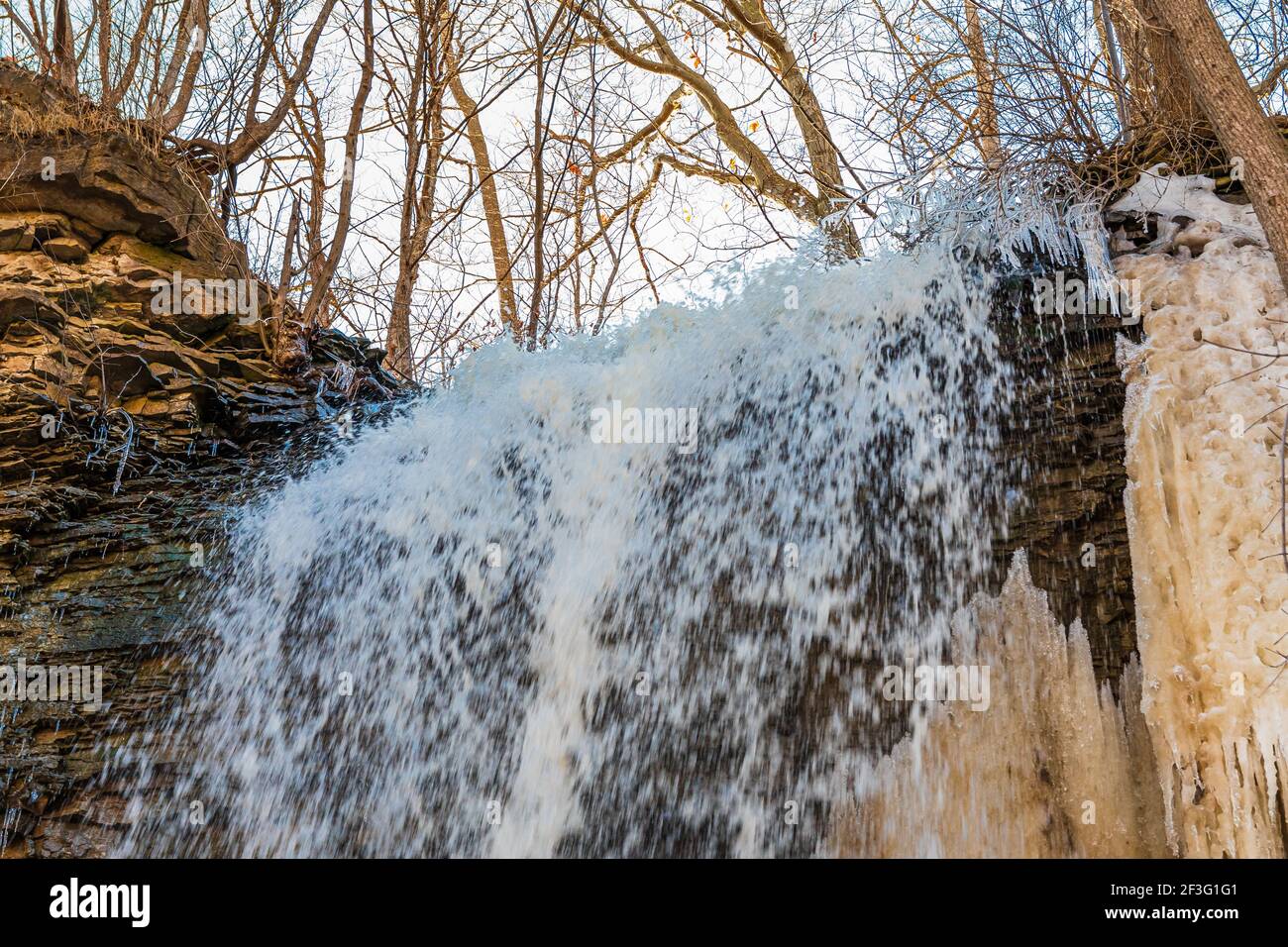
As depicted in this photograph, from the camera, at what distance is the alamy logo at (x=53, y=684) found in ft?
10.8

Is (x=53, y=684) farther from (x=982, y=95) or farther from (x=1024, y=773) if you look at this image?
(x=982, y=95)

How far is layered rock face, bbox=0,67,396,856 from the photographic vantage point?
3232 mm

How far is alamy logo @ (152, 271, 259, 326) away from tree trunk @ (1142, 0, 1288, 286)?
14.6 feet

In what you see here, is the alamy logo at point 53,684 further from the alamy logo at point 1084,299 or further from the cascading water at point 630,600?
the alamy logo at point 1084,299

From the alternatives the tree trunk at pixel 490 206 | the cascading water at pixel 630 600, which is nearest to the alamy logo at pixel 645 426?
the cascading water at pixel 630 600

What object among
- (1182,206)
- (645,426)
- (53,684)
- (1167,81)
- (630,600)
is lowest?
(53,684)

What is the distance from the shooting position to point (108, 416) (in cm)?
438

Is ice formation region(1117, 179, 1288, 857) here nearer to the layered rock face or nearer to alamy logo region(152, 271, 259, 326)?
the layered rock face

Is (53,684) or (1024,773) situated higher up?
(53,684)

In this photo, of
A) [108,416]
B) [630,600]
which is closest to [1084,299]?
[630,600]
